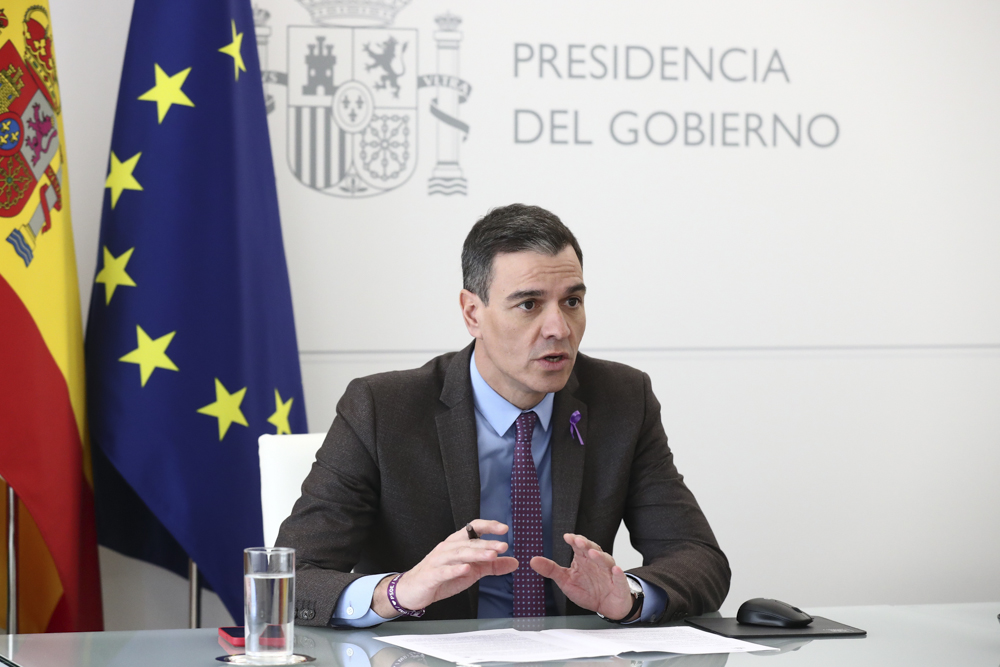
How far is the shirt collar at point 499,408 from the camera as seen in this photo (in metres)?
2.15

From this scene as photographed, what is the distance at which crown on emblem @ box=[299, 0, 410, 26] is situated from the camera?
133 inches

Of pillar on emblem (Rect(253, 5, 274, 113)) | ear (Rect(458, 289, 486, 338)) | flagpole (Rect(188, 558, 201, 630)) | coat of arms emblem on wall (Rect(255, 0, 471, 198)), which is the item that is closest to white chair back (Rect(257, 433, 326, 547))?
ear (Rect(458, 289, 486, 338))

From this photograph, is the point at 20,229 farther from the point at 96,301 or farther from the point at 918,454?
the point at 918,454

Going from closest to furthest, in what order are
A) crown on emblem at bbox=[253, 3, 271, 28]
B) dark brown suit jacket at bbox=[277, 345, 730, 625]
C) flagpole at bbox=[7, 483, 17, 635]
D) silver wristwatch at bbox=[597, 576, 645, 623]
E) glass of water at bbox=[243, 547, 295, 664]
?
glass of water at bbox=[243, 547, 295, 664] < silver wristwatch at bbox=[597, 576, 645, 623] < dark brown suit jacket at bbox=[277, 345, 730, 625] < flagpole at bbox=[7, 483, 17, 635] < crown on emblem at bbox=[253, 3, 271, 28]

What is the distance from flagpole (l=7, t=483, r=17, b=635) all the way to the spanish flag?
0.08m

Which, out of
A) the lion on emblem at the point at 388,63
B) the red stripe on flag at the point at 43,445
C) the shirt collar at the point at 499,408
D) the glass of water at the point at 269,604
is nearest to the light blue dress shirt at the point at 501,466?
the shirt collar at the point at 499,408

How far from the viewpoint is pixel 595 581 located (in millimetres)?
Answer: 1691

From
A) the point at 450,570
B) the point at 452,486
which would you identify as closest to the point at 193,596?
the point at 452,486

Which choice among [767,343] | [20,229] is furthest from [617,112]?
[20,229]

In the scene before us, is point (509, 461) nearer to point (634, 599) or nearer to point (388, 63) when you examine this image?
point (634, 599)

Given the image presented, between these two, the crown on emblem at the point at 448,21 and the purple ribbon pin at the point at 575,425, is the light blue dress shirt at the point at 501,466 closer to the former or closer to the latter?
the purple ribbon pin at the point at 575,425

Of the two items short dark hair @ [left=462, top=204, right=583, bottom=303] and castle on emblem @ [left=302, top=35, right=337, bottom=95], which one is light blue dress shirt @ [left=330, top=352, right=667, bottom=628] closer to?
short dark hair @ [left=462, top=204, right=583, bottom=303]

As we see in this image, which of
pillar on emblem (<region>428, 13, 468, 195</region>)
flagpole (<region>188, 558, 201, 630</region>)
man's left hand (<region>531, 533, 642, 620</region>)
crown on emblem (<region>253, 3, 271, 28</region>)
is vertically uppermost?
crown on emblem (<region>253, 3, 271, 28</region>)

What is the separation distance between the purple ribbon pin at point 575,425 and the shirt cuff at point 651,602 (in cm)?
40
